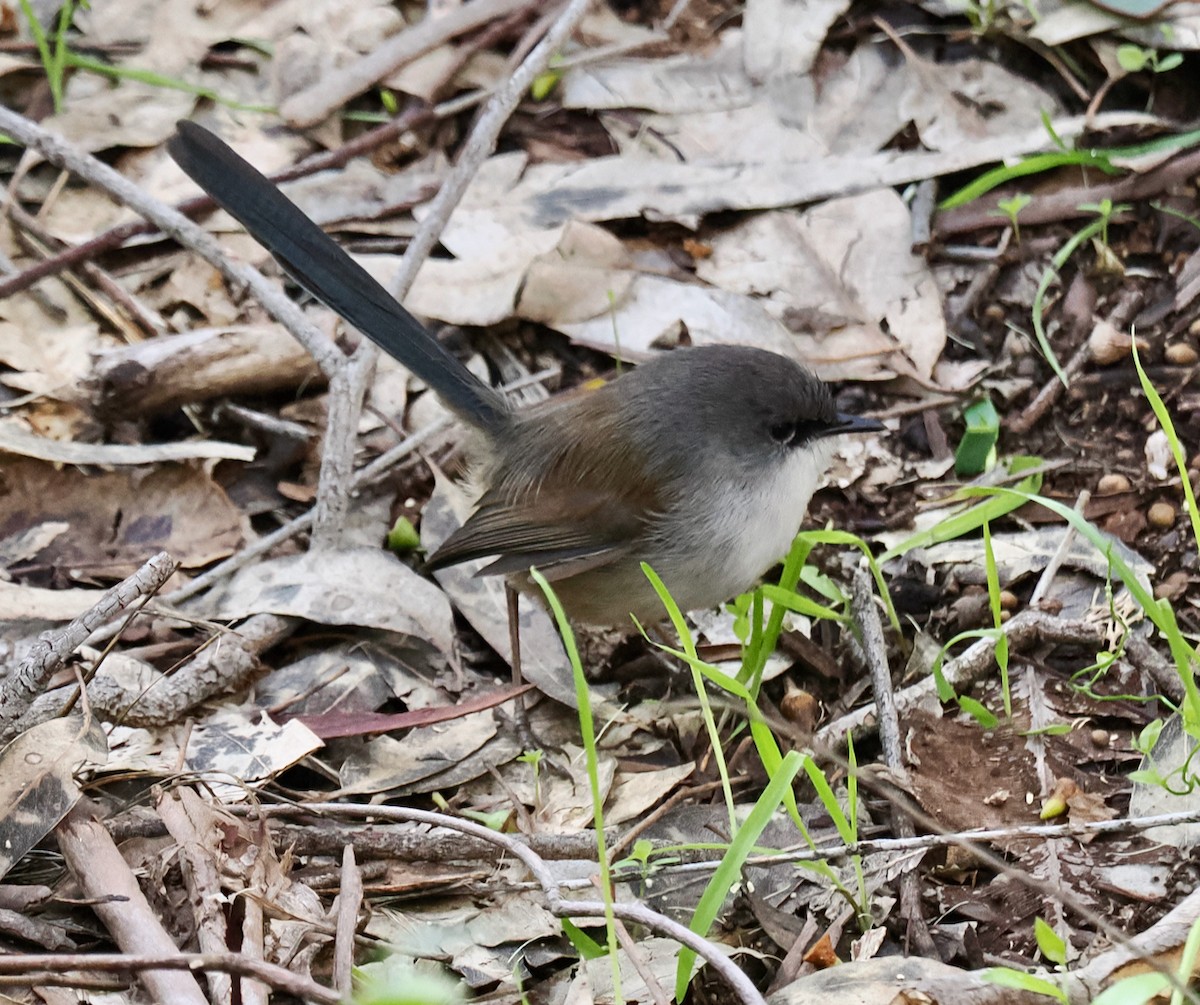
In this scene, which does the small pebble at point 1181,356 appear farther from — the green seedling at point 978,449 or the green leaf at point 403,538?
the green leaf at point 403,538

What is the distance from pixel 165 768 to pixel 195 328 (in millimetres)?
2331

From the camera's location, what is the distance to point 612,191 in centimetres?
565

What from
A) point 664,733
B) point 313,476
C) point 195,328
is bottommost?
point 664,733

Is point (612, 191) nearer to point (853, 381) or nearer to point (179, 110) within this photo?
point (853, 381)

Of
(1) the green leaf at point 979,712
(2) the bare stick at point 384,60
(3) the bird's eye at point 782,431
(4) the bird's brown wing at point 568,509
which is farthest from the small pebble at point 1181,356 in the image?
(2) the bare stick at point 384,60

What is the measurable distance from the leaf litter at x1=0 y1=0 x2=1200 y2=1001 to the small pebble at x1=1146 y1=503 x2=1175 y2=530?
0.02 meters

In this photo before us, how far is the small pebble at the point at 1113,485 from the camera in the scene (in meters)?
4.46

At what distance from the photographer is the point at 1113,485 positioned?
4.48m

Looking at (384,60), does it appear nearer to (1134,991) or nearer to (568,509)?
(568,509)

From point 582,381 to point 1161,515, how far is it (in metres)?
2.17

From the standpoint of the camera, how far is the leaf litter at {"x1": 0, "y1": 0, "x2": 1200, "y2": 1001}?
3.28 metres

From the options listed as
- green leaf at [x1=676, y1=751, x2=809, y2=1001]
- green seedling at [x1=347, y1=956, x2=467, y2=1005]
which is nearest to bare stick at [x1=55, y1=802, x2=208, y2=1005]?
green seedling at [x1=347, y1=956, x2=467, y2=1005]

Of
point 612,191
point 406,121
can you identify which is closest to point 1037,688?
point 612,191

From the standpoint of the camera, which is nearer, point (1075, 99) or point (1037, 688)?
point (1037, 688)
